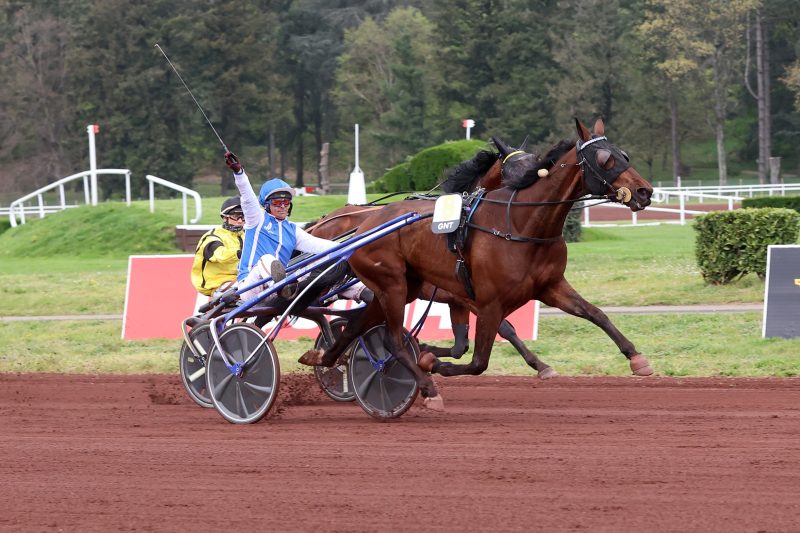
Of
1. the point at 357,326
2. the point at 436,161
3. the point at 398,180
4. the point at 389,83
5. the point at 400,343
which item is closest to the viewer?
the point at 400,343

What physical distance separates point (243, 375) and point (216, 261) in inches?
55.7

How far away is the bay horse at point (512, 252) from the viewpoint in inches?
297

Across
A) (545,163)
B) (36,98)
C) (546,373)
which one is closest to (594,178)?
(545,163)

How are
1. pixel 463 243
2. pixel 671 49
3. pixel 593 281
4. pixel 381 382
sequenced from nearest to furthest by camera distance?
pixel 463 243
pixel 381 382
pixel 593 281
pixel 671 49

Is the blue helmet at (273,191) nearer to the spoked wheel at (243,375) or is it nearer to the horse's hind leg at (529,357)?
the spoked wheel at (243,375)

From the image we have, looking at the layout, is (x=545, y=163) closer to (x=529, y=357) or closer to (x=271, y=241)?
(x=271, y=241)

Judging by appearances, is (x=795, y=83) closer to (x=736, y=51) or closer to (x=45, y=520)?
(x=736, y=51)

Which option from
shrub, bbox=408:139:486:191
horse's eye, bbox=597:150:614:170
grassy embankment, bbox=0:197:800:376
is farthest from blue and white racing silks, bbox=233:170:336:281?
shrub, bbox=408:139:486:191

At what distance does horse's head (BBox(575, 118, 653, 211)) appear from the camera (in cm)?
734

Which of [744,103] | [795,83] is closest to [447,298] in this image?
[795,83]

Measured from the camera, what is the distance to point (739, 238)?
1495cm

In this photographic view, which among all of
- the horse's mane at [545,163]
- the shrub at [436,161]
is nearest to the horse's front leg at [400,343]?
the horse's mane at [545,163]

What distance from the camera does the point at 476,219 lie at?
7836 mm

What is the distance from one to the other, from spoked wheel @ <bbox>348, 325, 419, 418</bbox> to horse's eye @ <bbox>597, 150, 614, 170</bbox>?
1.76 meters
